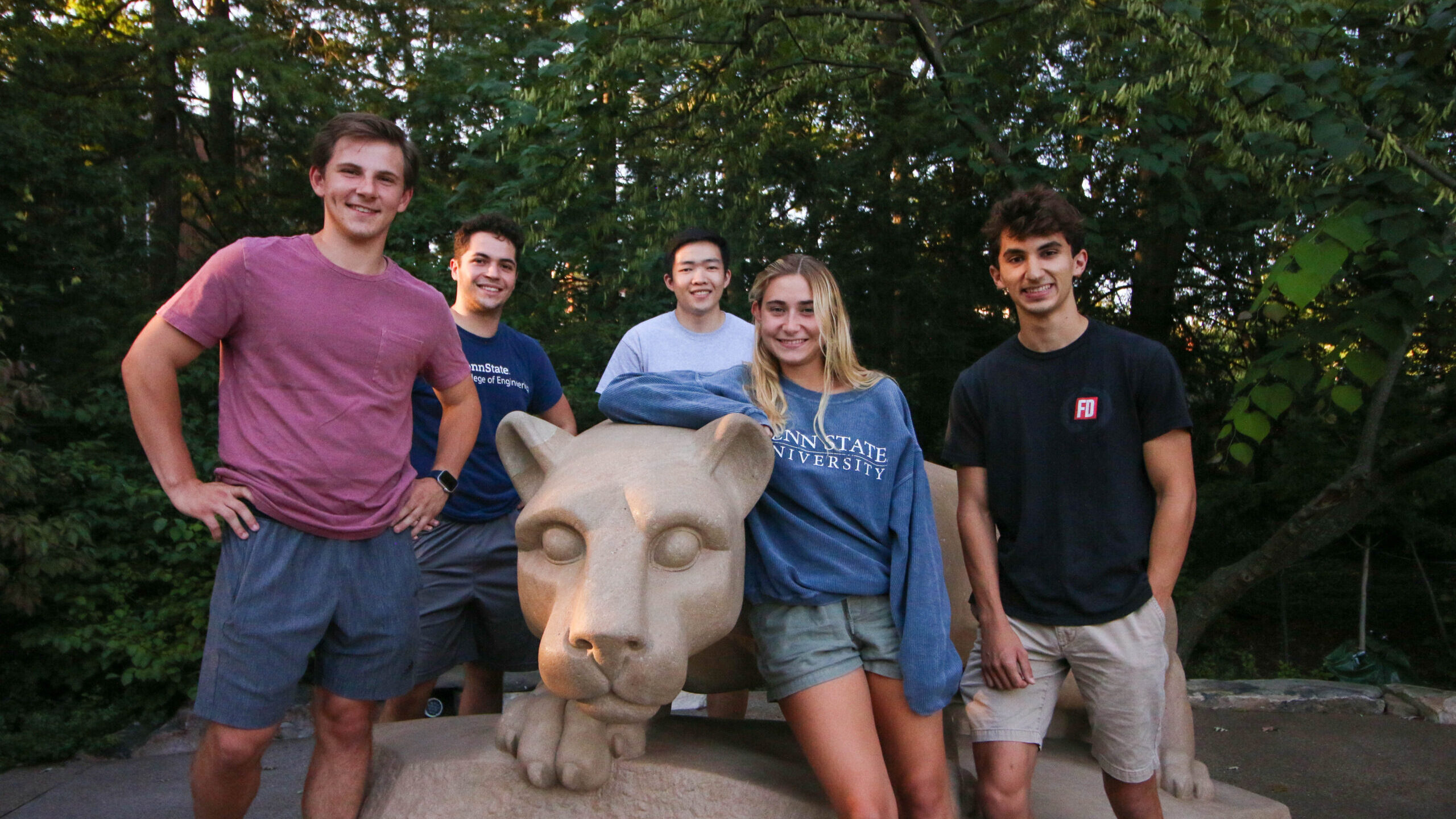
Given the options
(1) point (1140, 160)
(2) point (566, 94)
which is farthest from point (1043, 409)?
(2) point (566, 94)

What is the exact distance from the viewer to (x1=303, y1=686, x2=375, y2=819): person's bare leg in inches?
93.4

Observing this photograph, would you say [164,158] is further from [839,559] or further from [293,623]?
[839,559]

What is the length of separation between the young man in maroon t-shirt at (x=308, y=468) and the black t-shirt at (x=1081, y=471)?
58.0 inches

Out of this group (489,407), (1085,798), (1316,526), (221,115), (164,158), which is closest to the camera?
(1085,798)

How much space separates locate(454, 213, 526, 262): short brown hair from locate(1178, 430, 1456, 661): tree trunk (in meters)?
4.80

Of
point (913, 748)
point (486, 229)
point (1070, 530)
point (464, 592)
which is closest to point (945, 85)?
point (486, 229)

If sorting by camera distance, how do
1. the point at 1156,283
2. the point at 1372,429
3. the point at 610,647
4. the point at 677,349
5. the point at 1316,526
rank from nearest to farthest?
the point at 610,647
the point at 677,349
the point at 1372,429
the point at 1316,526
the point at 1156,283

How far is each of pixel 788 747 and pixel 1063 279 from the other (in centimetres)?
142

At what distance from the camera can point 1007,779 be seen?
248 cm

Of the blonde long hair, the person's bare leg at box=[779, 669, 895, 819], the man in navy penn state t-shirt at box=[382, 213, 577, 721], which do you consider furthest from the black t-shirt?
the man in navy penn state t-shirt at box=[382, 213, 577, 721]

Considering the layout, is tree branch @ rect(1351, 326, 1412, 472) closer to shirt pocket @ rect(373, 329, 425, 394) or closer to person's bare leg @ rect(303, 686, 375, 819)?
shirt pocket @ rect(373, 329, 425, 394)

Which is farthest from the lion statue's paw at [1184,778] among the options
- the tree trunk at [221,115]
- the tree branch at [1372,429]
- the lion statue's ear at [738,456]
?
the tree trunk at [221,115]

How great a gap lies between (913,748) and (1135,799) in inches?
25.0

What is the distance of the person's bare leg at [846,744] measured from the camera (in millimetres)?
2137
